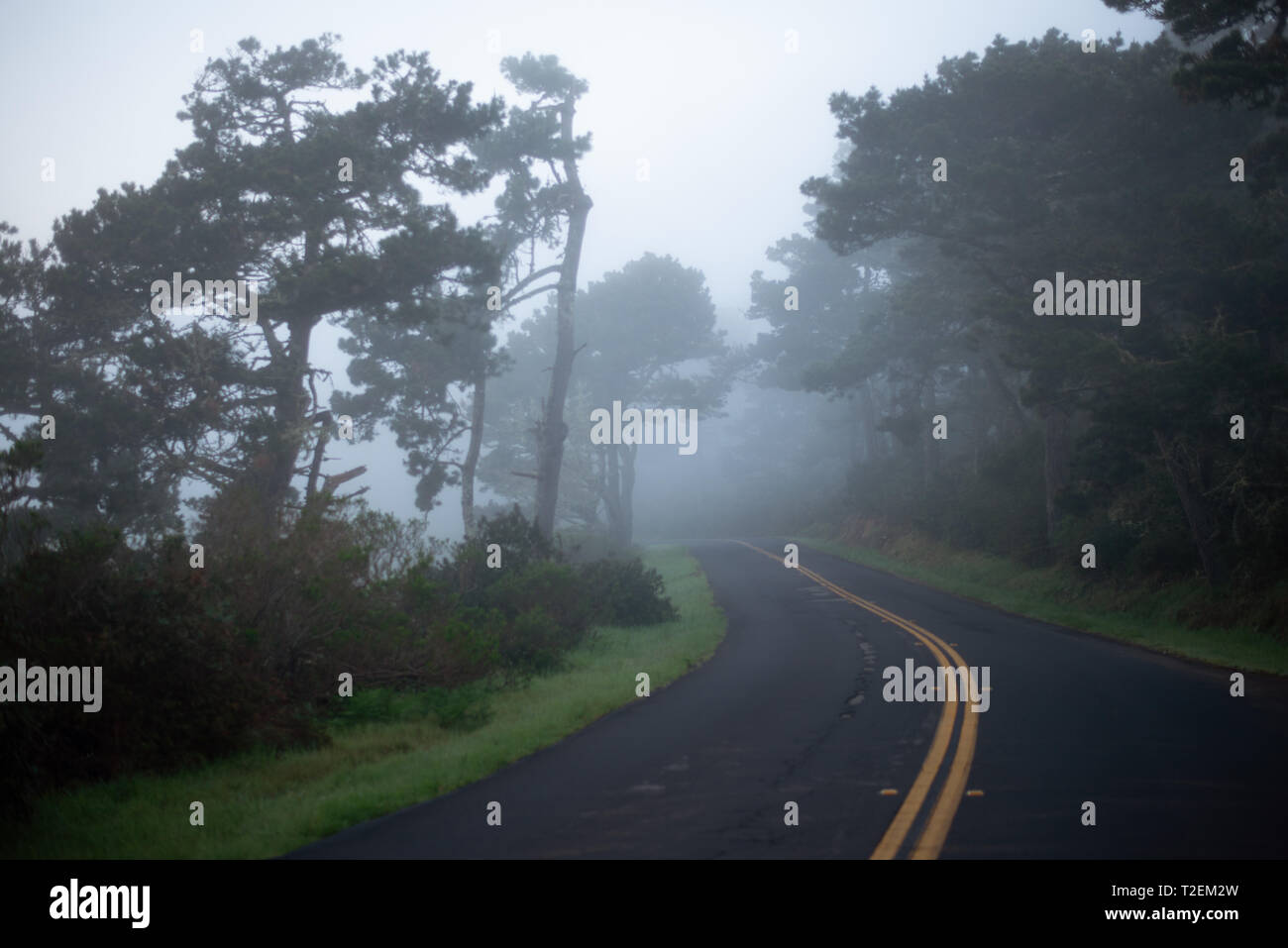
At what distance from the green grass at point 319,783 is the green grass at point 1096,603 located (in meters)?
8.94

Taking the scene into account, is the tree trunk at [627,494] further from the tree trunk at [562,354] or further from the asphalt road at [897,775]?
the asphalt road at [897,775]

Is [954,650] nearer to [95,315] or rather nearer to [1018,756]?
[1018,756]

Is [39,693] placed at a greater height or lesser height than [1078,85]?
lesser

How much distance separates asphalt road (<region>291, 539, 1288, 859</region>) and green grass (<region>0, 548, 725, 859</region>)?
38 cm

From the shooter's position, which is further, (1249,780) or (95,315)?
(95,315)

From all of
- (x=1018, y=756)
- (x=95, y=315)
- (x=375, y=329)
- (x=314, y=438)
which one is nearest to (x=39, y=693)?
(x=1018, y=756)

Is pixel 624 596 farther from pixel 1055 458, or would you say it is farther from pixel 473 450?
pixel 473 450

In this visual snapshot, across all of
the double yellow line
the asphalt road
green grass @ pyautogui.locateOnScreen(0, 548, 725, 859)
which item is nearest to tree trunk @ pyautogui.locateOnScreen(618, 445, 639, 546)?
the asphalt road

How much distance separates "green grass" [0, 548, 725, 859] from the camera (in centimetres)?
697

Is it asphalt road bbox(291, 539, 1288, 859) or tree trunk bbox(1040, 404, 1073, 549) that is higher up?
tree trunk bbox(1040, 404, 1073, 549)

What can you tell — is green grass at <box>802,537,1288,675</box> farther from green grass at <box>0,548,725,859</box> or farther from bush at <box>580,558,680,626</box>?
green grass at <box>0,548,725,859</box>

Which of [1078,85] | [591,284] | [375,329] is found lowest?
[375,329]

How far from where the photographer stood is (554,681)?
14.1 m

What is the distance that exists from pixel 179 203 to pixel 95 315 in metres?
3.03
